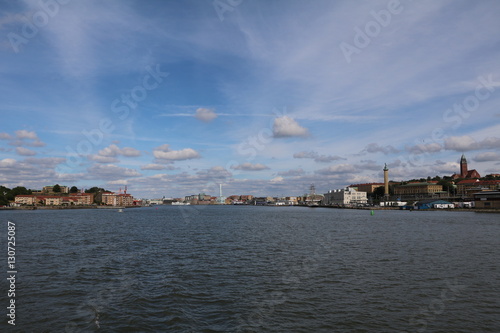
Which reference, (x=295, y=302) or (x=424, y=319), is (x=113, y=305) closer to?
(x=295, y=302)

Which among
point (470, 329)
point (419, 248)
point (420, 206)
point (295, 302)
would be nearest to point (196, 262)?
point (295, 302)

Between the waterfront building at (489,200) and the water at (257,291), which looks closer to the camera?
the water at (257,291)

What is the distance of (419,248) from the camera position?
29.5 meters

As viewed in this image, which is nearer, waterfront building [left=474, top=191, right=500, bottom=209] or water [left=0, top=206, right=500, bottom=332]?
water [left=0, top=206, right=500, bottom=332]

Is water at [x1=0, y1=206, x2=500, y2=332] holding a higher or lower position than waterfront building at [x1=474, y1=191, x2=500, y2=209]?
lower

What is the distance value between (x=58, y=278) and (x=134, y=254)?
8.64 metres

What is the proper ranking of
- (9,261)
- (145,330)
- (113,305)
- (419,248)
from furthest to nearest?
(419,248) < (9,261) < (113,305) < (145,330)

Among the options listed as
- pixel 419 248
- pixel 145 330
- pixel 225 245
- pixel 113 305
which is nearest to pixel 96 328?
pixel 145 330

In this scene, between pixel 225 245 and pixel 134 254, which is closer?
pixel 134 254

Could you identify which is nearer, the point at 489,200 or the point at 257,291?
the point at 257,291

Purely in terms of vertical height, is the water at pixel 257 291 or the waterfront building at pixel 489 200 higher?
the waterfront building at pixel 489 200

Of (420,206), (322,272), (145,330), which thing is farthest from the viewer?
(420,206)

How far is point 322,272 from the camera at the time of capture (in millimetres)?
20094

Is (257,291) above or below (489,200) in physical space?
below
